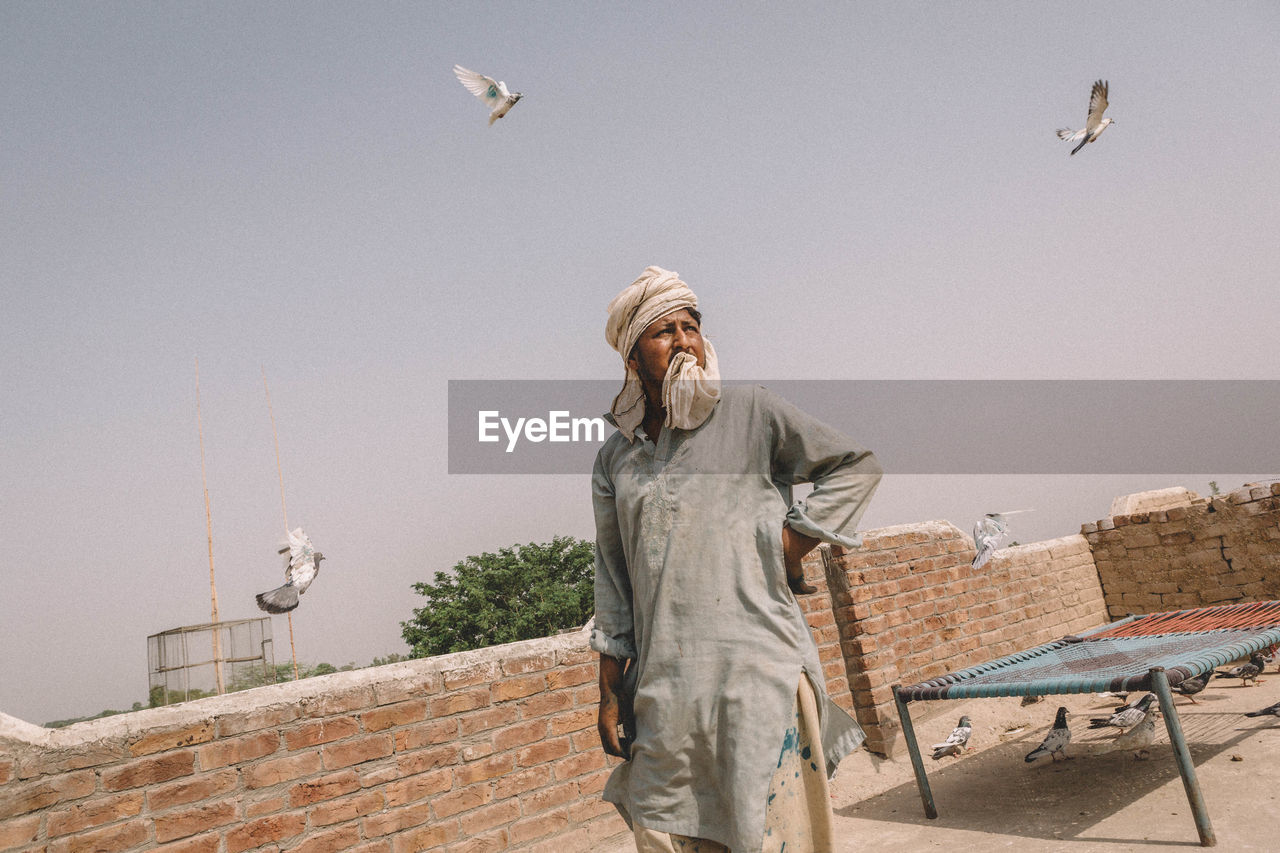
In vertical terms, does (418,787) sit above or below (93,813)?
below

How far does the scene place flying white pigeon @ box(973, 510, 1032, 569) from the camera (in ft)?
19.7

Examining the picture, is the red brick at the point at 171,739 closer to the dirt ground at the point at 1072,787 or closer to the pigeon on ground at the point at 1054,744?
the dirt ground at the point at 1072,787

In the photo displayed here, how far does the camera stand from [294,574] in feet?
18.3

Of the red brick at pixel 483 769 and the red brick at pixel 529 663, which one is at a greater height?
the red brick at pixel 529 663

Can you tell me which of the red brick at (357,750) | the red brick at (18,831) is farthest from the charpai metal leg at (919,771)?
the red brick at (18,831)

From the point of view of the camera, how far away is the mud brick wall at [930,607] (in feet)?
16.4

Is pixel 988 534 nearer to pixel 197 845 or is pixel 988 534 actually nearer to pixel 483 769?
pixel 483 769

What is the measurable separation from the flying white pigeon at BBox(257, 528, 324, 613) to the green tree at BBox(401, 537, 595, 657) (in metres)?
9.42

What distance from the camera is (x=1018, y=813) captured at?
370 cm

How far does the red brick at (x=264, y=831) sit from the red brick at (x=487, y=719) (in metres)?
0.71

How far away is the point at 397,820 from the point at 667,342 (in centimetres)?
258

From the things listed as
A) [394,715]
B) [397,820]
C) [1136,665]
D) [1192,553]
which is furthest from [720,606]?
[1192,553]

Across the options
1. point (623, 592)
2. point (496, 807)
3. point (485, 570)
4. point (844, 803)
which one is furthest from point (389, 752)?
point (485, 570)

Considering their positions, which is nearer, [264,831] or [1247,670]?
[264,831]
